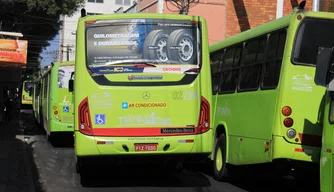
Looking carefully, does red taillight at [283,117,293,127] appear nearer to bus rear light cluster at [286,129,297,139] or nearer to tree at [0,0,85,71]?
bus rear light cluster at [286,129,297,139]

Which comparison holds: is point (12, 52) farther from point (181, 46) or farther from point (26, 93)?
point (26, 93)

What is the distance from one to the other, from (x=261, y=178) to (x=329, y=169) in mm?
5166

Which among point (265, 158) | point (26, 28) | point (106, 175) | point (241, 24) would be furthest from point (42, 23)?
point (265, 158)

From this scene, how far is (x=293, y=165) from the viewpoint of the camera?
24.1 ft

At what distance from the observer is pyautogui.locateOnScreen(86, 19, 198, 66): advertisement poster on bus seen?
855cm

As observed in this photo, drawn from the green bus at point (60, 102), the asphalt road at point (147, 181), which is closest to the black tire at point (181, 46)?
the asphalt road at point (147, 181)

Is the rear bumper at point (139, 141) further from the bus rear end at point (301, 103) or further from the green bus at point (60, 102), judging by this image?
the green bus at point (60, 102)

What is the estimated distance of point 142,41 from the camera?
8.68m

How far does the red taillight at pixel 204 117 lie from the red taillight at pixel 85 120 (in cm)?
188

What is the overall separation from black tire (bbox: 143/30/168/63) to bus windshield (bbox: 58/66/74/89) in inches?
329

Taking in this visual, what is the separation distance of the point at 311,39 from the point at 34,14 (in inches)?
1261

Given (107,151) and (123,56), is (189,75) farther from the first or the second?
(107,151)

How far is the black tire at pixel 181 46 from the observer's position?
870cm

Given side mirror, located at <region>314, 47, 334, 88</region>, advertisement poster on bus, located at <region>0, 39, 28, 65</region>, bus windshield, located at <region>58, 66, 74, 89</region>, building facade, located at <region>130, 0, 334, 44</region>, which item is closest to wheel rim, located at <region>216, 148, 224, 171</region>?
side mirror, located at <region>314, 47, 334, 88</region>
